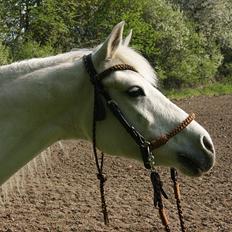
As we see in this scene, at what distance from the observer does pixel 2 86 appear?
10.2 feet

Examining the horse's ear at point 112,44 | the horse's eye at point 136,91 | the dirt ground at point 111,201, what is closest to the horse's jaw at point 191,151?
the horse's eye at point 136,91

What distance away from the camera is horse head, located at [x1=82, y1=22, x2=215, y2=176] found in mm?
3037

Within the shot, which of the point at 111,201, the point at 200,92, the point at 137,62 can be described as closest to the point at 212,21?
the point at 200,92

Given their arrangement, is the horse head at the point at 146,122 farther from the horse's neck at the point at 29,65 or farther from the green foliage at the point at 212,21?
the green foliage at the point at 212,21

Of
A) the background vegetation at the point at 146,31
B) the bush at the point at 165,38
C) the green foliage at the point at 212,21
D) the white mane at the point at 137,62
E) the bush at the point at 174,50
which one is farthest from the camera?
the green foliage at the point at 212,21

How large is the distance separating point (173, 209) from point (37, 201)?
6.40 feet

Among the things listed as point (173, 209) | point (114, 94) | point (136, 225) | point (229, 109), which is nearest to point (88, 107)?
point (114, 94)

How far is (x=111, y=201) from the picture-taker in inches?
273

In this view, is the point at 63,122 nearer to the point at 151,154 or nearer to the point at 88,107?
the point at 88,107

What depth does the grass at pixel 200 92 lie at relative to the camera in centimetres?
2612

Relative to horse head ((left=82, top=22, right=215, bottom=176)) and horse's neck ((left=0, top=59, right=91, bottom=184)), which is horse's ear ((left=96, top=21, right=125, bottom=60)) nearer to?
horse head ((left=82, top=22, right=215, bottom=176))

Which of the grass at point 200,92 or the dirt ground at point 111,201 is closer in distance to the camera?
the dirt ground at point 111,201

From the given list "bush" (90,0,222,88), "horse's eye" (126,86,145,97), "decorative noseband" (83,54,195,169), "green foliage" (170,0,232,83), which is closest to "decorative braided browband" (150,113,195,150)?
"decorative noseband" (83,54,195,169)

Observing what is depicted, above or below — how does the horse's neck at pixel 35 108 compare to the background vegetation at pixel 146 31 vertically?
above
